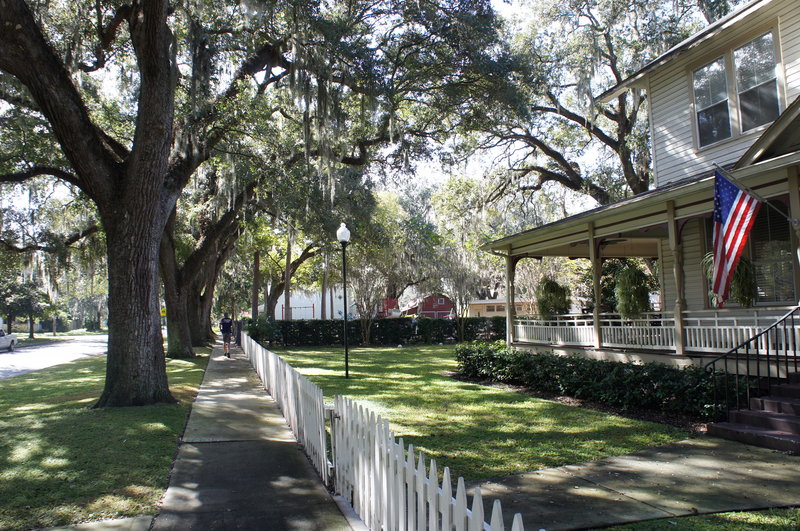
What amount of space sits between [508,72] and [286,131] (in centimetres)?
903

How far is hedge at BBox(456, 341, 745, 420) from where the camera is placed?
8.84 metres

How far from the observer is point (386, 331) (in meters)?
34.2

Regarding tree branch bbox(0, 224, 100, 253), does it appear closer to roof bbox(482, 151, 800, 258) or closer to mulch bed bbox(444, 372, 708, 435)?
roof bbox(482, 151, 800, 258)

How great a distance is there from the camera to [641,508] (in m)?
5.05

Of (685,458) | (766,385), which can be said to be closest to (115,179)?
(685,458)

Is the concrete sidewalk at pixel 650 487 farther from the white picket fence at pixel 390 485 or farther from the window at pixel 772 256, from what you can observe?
the window at pixel 772 256

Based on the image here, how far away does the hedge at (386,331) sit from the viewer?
108 feet

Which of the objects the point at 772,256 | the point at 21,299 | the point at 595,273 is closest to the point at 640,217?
the point at 595,273

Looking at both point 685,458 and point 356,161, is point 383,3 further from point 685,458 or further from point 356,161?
point 685,458

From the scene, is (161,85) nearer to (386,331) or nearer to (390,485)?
(390,485)

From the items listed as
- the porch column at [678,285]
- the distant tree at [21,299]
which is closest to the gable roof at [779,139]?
the porch column at [678,285]

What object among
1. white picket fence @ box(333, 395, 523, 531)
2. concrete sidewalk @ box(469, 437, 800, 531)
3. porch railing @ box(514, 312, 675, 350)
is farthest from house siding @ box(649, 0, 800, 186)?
white picket fence @ box(333, 395, 523, 531)

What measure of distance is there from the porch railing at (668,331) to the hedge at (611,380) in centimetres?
80

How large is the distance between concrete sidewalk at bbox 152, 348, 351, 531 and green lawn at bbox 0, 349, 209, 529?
0.26m
